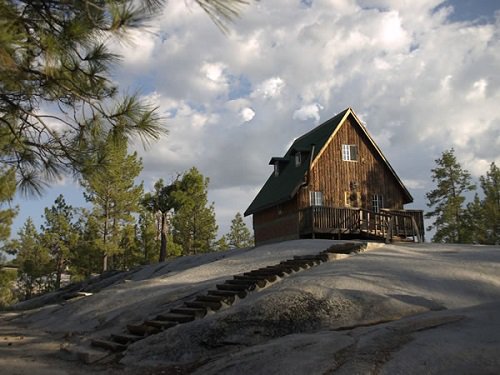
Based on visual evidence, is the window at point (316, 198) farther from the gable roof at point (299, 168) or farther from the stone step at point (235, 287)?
the stone step at point (235, 287)

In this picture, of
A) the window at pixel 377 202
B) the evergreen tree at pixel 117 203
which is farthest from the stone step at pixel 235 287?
the evergreen tree at pixel 117 203

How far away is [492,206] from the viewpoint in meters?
38.0

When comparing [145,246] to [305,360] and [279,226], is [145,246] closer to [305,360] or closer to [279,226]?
[279,226]

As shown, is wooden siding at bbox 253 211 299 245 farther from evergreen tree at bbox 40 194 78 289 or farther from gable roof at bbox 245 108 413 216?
evergreen tree at bbox 40 194 78 289

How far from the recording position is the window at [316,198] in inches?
1021

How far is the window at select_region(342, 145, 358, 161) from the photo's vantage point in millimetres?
27500

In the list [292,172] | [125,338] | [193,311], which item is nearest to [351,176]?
[292,172]

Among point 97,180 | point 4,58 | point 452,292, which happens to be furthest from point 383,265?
point 4,58

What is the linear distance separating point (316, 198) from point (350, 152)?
3.92 metres

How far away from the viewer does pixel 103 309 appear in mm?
14922

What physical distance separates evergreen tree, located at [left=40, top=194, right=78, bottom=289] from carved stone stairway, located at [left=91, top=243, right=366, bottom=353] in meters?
30.0

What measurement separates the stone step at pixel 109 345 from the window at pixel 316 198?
17211mm

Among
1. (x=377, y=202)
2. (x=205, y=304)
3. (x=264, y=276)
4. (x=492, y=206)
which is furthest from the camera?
(x=492, y=206)

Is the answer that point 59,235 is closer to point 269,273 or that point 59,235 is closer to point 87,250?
point 87,250
